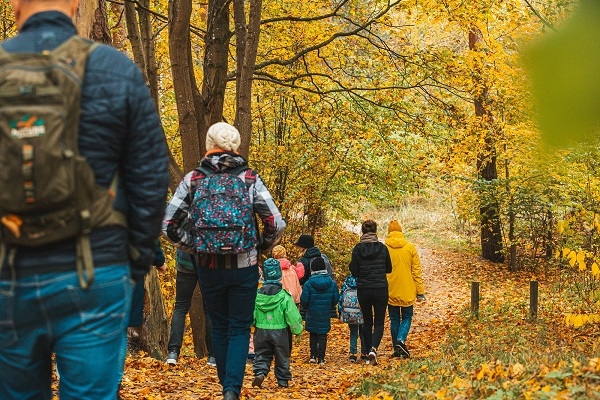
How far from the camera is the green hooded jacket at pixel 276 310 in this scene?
308 inches

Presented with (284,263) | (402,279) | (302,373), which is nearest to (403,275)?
(402,279)

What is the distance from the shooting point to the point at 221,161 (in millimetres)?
5160

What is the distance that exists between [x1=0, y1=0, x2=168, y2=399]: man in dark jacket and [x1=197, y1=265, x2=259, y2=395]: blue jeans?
2.57 metres

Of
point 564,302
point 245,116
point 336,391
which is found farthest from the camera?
point 564,302

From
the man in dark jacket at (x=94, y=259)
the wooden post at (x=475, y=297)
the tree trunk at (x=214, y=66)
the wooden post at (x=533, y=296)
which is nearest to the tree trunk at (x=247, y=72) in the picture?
the tree trunk at (x=214, y=66)

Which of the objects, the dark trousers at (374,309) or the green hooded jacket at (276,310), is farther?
the dark trousers at (374,309)

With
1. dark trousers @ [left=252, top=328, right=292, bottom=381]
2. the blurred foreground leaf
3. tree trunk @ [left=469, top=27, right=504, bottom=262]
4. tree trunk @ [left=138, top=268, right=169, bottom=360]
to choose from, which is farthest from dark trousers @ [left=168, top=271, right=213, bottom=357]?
tree trunk @ [left=469, top=27, right=504, bottom=262]

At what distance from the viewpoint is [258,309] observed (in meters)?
7.94

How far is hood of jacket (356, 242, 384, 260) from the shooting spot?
31.8 feet

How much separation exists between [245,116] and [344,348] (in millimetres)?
5433

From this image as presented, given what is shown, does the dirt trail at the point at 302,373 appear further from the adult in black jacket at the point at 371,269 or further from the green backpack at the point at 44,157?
the green backpack at the point at 44,157

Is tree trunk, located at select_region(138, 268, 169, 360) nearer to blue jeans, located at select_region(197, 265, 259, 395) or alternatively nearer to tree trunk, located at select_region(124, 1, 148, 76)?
tree trunk, located at select_region(124, 1, 148, 76)

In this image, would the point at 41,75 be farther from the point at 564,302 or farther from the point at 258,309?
the point at 564,302

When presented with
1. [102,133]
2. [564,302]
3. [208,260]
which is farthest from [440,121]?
[102,133]
